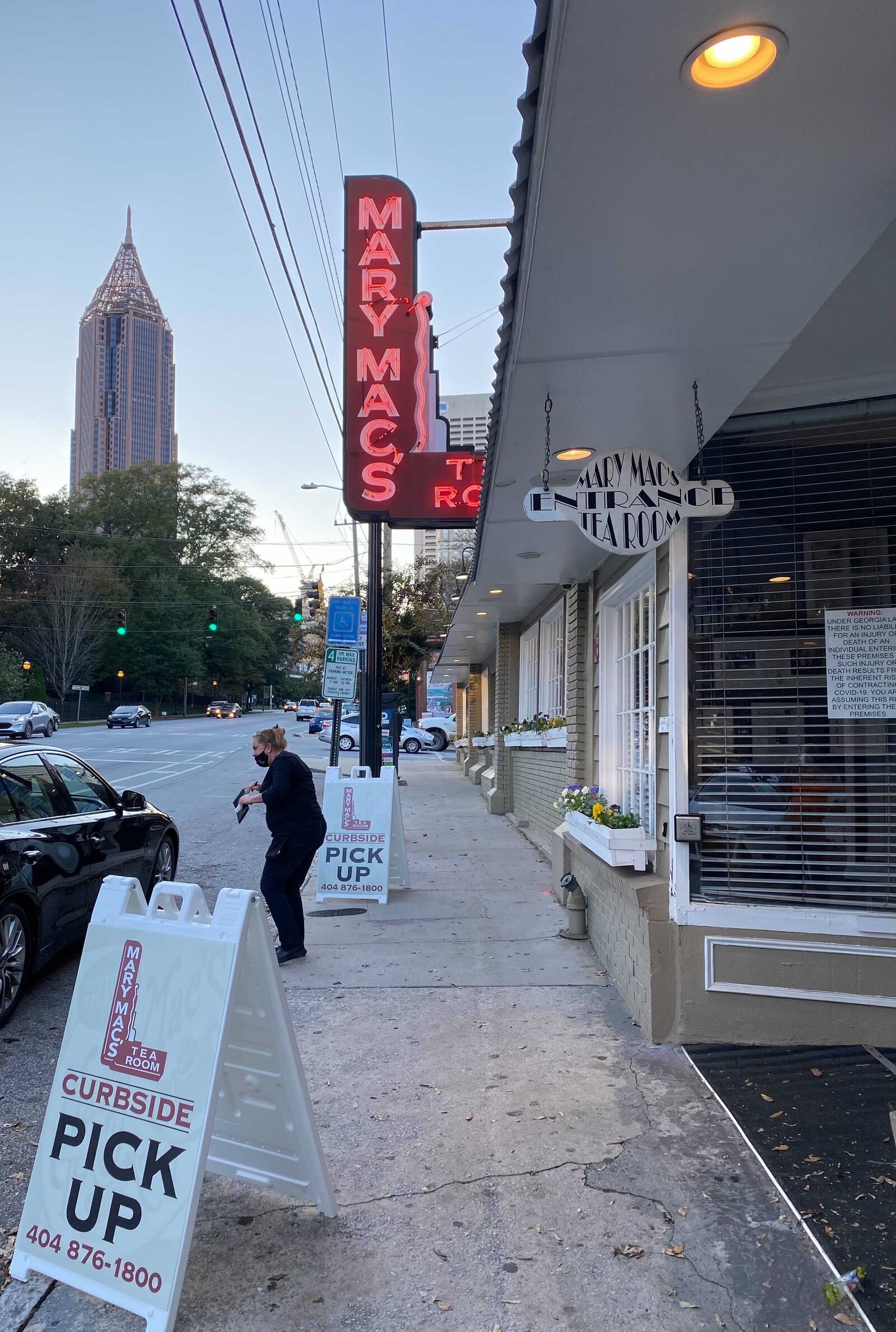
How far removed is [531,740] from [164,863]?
200 inches

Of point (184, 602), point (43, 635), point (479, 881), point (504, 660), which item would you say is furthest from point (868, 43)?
point (184, 602)

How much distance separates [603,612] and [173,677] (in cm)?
7189

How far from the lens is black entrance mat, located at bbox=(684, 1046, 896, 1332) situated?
9.44 ft

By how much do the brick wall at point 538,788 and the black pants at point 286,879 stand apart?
368 centimetres

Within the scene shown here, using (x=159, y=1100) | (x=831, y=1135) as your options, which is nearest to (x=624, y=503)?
(x=831, y=1135)

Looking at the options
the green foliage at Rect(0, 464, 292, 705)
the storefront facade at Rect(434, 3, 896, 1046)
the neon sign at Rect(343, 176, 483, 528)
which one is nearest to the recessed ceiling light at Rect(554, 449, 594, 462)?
the storefront facade at Rect(434, 3, 896, 1046)

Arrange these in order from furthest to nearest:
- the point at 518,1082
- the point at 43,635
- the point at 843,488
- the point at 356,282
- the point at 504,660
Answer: the point at 43,635, the point at 504,660, the point at 356,282, the point at 843,488, the point at 518,1082

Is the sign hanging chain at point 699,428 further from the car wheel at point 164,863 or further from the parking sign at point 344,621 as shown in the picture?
the parking sign at point 344,621

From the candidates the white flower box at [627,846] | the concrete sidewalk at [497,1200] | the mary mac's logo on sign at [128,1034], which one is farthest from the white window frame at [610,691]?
the mary mac's logo on sign at [128,1034]

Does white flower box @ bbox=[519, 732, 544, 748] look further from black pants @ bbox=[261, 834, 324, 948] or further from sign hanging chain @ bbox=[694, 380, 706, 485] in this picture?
sign hanging chain @ bbox=[694, 380, 706, 485]

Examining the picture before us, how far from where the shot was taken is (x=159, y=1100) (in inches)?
106

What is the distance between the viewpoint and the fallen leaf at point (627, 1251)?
9.51 feet

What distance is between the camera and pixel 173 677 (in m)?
75.2

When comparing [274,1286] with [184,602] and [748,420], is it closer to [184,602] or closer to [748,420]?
[748,420]
